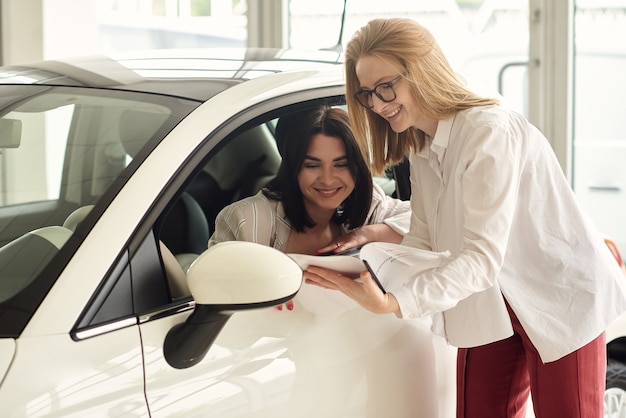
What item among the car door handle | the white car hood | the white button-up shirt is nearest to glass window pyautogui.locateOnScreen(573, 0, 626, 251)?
the car door handle

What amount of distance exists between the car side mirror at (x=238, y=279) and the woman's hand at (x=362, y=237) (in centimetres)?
54

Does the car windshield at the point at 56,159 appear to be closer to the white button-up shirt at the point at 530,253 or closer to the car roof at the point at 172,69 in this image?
the car roof at the point at 172,69

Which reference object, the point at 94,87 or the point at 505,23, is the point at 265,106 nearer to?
the point at 94,87

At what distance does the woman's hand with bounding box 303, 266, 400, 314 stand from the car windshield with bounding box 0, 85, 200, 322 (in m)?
0.38

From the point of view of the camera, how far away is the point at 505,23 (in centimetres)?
452

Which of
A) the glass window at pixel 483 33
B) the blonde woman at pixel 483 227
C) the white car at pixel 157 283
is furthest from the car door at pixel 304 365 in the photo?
the glass window at pixel 483 33

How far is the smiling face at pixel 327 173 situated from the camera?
6.72ft

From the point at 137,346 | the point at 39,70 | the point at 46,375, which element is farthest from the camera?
the point at 39,70

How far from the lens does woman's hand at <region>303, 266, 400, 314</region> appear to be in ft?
5.27

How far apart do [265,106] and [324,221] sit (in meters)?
0.47

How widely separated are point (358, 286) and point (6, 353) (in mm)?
624

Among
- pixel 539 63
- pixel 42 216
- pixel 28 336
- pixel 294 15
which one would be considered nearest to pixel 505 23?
pixel 539 63

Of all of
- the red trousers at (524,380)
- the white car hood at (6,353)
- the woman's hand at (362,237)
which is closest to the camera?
the white car hood at (6,353)

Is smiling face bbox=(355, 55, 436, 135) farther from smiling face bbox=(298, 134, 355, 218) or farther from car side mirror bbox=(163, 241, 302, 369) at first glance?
car side mirror bbox=(163, 241, 302, 369)
